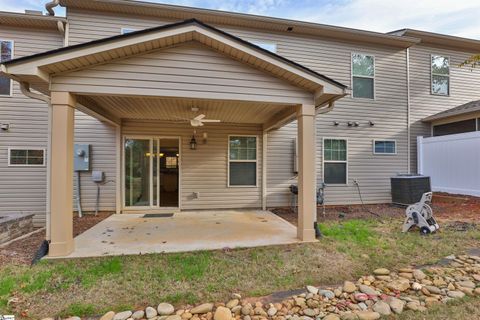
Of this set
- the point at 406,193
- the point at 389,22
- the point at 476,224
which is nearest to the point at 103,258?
the point at 476,224

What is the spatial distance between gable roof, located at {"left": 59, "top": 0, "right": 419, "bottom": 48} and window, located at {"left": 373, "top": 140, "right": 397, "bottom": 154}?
3.37 meters

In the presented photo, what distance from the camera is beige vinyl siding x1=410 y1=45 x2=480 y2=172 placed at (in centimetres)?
891

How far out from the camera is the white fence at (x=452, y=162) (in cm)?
770

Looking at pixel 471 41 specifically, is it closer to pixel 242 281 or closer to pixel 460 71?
pixel 460 71

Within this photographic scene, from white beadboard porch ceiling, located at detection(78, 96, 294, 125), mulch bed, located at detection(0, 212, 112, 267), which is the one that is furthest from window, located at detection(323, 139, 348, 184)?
mulch bed, located at detection(0, 212, 112, 267)

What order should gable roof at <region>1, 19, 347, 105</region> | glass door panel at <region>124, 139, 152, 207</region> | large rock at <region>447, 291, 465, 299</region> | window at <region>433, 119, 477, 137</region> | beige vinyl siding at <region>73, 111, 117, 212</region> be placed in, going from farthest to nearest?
1. window at <region>433, 119, 477, 137</region>
2. glass door panel at <region>124, 139, 152, 207</region>
3. beige vinyl siding at <region>73, 111, 117, 212</region>
4. gable roof at <region>1, 19, 347, 105</region>
5. large rock at <region>447, 291, 465, 299</region>

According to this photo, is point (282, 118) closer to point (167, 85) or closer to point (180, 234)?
point (167, 85)

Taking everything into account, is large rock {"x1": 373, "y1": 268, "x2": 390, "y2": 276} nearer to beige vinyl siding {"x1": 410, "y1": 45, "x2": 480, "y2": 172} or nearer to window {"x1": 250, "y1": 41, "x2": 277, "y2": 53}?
window {"x1": 250, "y1": 41, "x2": 277, "y2": 53}

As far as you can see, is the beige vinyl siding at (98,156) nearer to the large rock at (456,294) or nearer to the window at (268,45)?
the window at (268,45)

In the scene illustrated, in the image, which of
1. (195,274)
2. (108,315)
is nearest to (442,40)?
(195,274)

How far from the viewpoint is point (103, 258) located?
3660 mm

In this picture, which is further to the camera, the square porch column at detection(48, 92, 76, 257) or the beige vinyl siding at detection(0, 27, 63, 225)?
the beige vinyl siding at detection(0, 27, 63, 225)

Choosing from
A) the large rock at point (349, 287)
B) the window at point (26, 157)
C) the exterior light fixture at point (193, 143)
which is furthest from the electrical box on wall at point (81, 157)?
the large rock at point (349, 287)

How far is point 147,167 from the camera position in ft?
23.9
